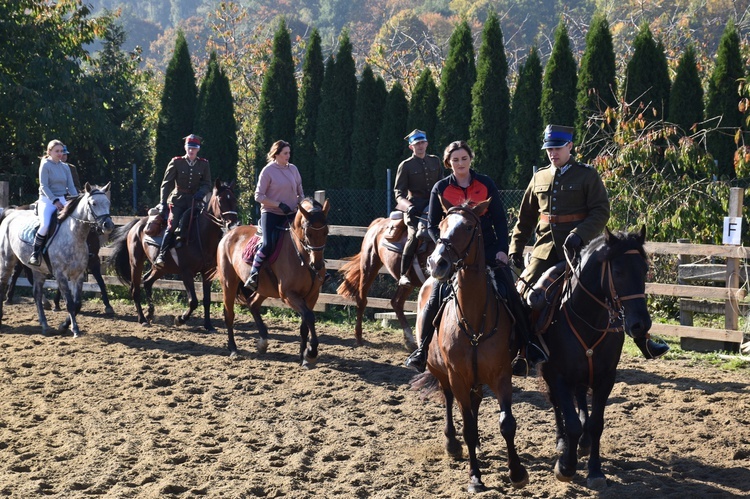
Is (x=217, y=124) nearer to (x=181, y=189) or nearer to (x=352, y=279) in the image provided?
(x=181, y=189)

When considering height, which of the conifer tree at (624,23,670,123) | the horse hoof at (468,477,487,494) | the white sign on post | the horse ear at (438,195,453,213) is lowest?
the horse hoof at (468,477,487,494)

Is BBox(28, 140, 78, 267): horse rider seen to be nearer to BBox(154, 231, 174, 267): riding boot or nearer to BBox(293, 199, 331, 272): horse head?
BBox(154, 231, 174, 267): riding boot

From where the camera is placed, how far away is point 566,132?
255 inches

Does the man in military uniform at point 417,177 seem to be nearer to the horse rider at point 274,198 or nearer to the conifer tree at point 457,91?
the horse rider at point 274,198

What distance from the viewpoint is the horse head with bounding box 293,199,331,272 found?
956 centimetres

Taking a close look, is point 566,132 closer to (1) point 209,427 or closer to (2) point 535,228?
(2) point 535,228

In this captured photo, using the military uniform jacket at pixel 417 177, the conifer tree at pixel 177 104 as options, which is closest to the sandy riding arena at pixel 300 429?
the military uniform jacket at pixel 417 177

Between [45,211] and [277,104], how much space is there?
685 cm

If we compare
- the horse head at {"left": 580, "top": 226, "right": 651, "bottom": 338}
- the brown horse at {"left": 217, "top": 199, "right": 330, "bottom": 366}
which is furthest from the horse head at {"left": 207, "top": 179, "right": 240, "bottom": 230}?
the horse head at {"left": 580, "top": 226, "right": 651, "bottom": 338}

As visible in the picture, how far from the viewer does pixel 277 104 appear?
18.0 metres

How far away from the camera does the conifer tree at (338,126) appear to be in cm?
1691

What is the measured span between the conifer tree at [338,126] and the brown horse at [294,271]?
5961mm

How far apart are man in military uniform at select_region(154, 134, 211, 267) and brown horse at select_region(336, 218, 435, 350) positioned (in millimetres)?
2592

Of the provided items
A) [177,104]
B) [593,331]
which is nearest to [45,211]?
[177,104]
